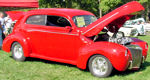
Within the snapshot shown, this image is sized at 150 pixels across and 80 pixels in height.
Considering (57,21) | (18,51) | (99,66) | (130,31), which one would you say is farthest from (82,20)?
(130,31)

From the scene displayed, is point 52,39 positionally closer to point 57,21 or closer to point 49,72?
point 57,21

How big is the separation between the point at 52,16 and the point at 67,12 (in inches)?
18.2

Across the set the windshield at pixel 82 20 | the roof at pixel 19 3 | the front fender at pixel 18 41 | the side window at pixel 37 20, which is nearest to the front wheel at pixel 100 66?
the windshield at pixel 82 20

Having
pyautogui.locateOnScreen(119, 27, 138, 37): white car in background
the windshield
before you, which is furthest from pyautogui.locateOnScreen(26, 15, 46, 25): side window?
pyautogui.locateOnScreen(119, 27, 138, 37): white car in background

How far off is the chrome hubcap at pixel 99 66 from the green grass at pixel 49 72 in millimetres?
189

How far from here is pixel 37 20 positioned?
7.03 m

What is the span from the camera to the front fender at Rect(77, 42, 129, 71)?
212 inches

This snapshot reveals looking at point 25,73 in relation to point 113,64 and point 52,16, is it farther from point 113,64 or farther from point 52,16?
point 113,64

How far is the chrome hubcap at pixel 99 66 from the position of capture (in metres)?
5.62

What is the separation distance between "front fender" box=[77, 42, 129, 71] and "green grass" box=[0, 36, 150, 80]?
0.40m

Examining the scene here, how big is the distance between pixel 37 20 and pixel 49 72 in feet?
5.69

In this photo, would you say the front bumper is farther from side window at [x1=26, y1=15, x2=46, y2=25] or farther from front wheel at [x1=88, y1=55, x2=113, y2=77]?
side window at [x1=26, y1=15, x2=46, y2=25]

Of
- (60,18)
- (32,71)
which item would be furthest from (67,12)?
(32,71)

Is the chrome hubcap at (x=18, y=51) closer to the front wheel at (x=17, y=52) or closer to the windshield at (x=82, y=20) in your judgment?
the front wheel at (x=17, y=52)
